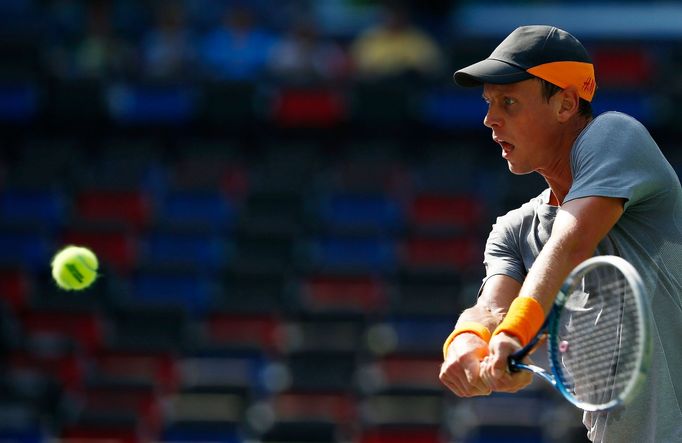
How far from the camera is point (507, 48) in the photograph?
371cm

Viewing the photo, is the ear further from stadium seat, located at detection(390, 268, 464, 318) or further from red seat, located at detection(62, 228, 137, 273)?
red seat, located at detection(62, 228, 137, 273)

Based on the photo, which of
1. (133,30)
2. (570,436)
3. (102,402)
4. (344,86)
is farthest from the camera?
(133,30)

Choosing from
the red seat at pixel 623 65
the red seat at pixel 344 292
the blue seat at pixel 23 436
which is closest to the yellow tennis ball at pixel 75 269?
the blue seat at pixel 23 436

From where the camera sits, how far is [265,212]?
38.1ft

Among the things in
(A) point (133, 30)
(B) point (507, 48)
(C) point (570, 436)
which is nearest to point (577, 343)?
(B) point (507, 48)

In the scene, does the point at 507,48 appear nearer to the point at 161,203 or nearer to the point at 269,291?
the point at 269,291

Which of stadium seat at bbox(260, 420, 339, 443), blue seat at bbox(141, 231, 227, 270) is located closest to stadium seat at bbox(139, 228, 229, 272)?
blue seat at bbox(141, 231, 227, 270)

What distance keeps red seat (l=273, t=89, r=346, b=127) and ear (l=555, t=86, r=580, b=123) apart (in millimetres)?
8135

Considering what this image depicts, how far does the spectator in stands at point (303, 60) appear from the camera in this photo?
39.2 feet

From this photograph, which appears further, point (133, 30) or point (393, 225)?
point (133, 30)

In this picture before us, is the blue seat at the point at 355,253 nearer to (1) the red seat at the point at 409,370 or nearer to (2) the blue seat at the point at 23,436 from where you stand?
(1) the red seat at the point at 409,370

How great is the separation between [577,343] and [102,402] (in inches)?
281

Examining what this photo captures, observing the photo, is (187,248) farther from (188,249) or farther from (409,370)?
Answer: (409,370)

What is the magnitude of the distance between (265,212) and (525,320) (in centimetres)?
826
